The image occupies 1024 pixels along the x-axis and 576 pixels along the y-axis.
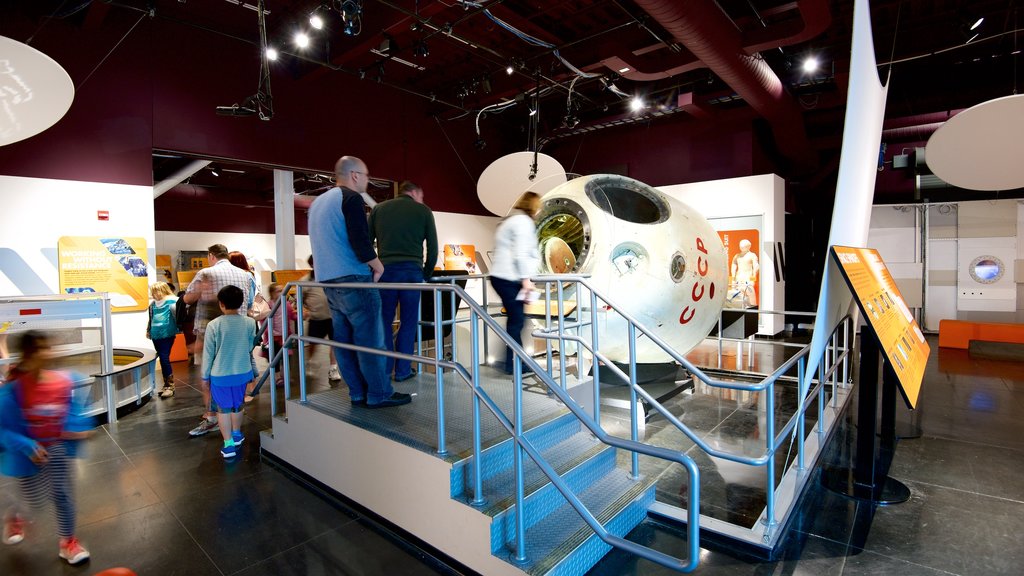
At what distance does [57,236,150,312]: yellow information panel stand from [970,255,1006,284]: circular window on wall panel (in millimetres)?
15768

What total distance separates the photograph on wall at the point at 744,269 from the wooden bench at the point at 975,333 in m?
3.29

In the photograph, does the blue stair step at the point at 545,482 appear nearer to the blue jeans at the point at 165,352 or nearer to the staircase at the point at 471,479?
the staircase at the point at 471,479

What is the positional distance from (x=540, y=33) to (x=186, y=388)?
717 cm

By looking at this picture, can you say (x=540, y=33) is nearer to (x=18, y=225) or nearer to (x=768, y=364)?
(x=768, y=364)

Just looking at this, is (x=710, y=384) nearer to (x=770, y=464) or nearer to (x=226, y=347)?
(x=770, y=464)

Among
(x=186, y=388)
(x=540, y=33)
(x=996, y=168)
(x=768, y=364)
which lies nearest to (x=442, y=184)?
(x=540, y=33)

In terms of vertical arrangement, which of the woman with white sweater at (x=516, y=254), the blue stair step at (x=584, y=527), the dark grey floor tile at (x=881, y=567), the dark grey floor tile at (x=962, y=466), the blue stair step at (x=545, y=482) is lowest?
the dark grey floor tile at (x=881, y=567)

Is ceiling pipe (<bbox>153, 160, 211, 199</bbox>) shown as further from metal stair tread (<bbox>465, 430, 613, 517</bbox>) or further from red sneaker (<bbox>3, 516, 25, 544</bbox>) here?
metal stair tread (<bbox>465, 430, 613, 517</bbox>)

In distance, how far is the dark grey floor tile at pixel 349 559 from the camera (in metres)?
2.59

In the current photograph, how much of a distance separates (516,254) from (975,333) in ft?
32.1

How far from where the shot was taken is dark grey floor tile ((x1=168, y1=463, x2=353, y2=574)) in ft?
9.21

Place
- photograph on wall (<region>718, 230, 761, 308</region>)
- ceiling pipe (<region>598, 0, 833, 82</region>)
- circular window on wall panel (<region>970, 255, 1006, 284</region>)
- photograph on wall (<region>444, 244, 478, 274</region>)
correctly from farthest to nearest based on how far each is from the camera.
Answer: photograph on wall (<region>444, 244, 478, 274</region>) → circular window on wall panel (<region>970, 255, 1006, 284</region>) → photograph on wall (<region>718, 230, 761, 308</region>) → ceiling pipe (<region>598, 0, 833, 82</region>)

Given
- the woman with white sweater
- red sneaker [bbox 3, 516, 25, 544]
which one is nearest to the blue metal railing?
the woman with white sweater

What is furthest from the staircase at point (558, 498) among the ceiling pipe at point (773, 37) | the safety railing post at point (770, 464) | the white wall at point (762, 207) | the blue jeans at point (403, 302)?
the white wall at point (762, 207)
